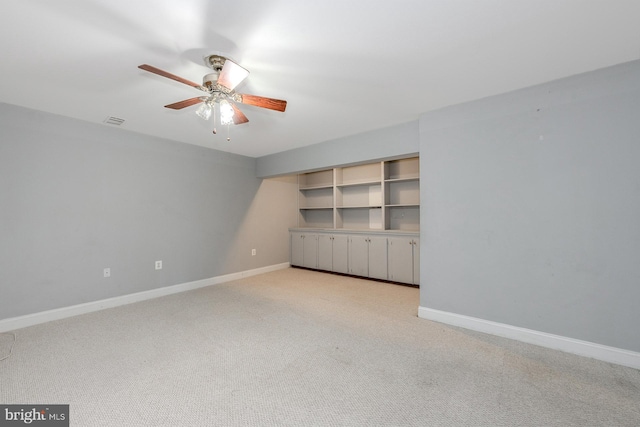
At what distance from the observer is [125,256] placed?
3.51 meters

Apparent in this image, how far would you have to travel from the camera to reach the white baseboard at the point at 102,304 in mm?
2719

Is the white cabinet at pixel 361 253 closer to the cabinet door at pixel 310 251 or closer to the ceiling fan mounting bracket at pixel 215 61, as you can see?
the cabinet door at pixel 310 251

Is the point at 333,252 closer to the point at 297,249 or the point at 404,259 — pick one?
the point at 297,249

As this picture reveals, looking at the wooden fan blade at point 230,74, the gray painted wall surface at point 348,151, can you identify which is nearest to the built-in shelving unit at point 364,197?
the gray painted wall surface at point 348,151

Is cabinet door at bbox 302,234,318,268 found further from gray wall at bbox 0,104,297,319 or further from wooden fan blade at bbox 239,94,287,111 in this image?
wooden fan blade at bbox 239,94,287,111

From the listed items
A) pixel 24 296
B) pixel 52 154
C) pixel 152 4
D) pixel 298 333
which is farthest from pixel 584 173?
pixel 24 296

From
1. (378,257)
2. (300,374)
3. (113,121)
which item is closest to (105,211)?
(113,121)

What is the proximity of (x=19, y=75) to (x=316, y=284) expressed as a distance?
398 centimetres

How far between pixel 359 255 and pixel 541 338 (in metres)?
2.77

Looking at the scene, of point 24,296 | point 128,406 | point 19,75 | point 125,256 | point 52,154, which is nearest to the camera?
point 128,406

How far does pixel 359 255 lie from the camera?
15.8 feet

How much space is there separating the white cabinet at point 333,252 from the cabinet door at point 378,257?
513 mm

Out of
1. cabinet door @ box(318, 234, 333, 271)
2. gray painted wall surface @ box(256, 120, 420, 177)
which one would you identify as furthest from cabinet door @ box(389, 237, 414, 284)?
gray painted wall surface @ box(256, 120, 420, 177)

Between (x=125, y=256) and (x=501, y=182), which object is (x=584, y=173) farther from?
(x=125, y=256)
